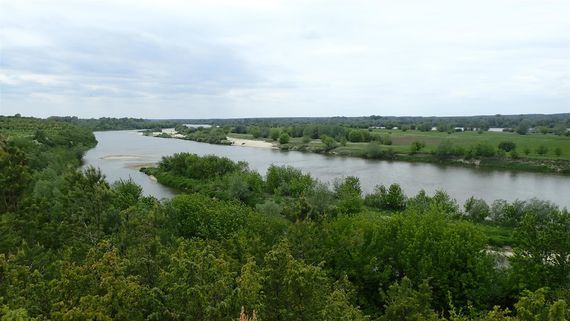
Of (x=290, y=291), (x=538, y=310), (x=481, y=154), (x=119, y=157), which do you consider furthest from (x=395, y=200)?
(x=119, y=157)

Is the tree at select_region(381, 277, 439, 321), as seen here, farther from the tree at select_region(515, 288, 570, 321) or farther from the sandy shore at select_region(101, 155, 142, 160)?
the sandy shore at select_region(101, 155, 142, 160)

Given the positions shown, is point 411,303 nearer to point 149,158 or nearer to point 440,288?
point 440,288

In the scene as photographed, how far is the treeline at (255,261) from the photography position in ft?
25.9

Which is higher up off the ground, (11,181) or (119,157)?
(11,181)

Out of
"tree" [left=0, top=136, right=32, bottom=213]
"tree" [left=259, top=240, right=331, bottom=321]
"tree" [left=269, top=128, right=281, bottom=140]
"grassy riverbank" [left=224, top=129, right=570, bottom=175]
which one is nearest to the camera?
"tree" [left=259, top=240, right=331, bottom=321]

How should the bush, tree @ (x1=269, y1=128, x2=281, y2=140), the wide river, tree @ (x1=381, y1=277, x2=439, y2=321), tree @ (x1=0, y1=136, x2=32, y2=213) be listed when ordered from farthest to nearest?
tree @ (x1=269, y1=128, x2=281, y2=140) < the wide river < the bush < tree @ (x1=0, y1=136, x2=32, y2=213) < tree @ (x1=381, y1=277, x2=439, y2=321)

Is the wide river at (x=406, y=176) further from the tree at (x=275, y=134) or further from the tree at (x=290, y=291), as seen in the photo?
the tree at (x=290, y=291)

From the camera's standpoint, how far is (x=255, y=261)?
479 inches

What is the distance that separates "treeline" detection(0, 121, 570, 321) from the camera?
790 centimetres

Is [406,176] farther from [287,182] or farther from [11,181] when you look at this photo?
[11,181]

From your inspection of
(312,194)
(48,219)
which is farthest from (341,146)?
(48,219)

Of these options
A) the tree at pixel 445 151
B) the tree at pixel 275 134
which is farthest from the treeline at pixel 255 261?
the tree at pixel 275 134

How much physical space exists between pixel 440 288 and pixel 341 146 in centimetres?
6777

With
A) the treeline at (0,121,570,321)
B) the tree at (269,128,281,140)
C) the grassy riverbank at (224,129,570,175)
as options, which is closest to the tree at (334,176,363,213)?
the treeline at (0,121,570,321)
